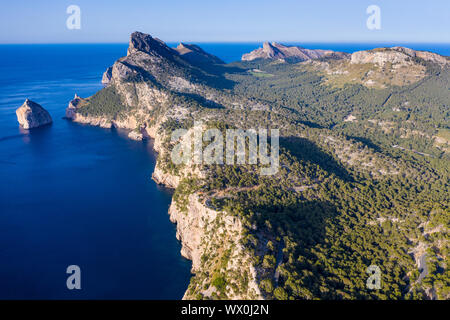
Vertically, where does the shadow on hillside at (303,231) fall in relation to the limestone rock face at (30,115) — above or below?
below

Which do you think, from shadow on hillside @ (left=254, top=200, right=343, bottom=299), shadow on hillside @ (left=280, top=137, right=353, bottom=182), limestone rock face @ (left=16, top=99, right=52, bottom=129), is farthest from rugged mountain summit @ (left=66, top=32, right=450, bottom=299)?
limestone rock face @ (left=16, top=99, right=52, bottom=129)

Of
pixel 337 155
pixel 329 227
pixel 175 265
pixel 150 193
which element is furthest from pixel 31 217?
pixel 337 155

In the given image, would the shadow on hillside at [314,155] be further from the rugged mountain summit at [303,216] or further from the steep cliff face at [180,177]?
the steep cliff face at [180,177]

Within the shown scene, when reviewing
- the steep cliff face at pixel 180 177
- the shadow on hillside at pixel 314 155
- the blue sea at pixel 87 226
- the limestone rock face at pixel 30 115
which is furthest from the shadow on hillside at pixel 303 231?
the limestone rock face at pixel 30 115

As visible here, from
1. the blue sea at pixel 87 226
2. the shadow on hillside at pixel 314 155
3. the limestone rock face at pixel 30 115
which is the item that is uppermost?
the limestone rock face at pixel 30 115

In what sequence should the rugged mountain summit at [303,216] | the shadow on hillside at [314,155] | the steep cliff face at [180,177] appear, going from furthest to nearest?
the shadow on hillside at [314,155], the steep cliff face at [180,177], the rugged mountain summit at [303,216]

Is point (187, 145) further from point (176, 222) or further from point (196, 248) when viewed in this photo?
point (196, 248)
